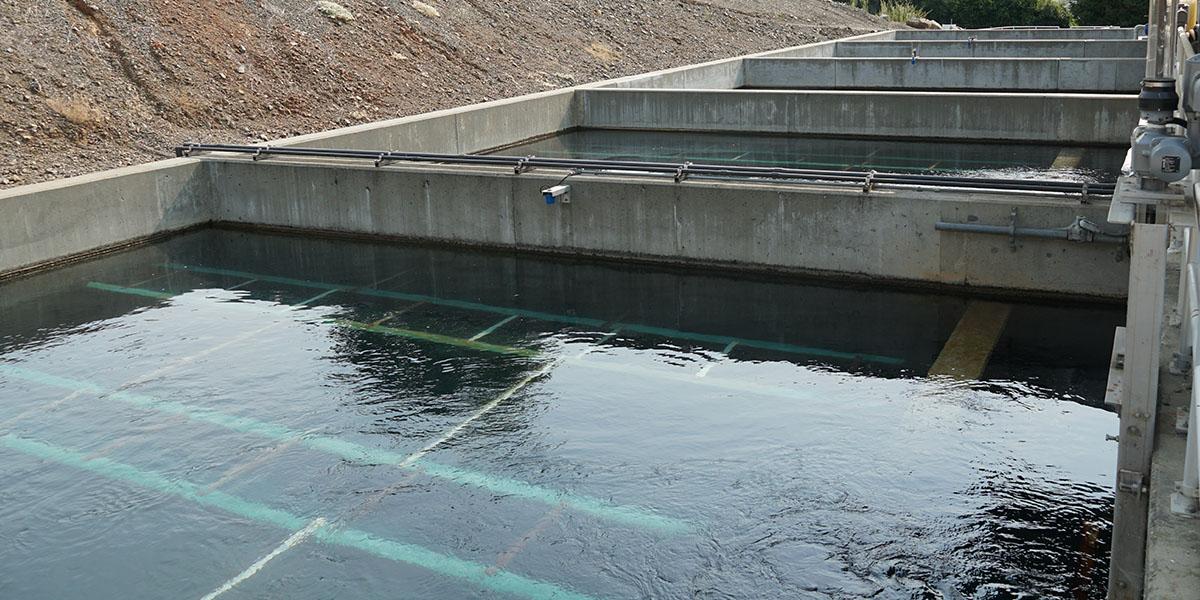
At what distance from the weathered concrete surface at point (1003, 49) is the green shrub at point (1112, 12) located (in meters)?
11.5

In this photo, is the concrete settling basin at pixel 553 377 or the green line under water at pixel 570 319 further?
the green line under water at pixel 570 319

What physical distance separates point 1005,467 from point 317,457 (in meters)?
4.99

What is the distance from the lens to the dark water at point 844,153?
19078mm

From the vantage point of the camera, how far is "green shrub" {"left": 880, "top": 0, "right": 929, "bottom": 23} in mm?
50156

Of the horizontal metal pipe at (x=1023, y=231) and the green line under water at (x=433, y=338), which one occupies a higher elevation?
the horizontal metal pipe at (x=1023, y=231)

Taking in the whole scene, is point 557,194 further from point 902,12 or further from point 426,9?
point 902,12

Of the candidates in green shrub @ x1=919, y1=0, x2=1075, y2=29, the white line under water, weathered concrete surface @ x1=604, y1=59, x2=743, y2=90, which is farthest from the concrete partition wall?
green shrub @ x1=919, y1=0, x2=1075, y2=29

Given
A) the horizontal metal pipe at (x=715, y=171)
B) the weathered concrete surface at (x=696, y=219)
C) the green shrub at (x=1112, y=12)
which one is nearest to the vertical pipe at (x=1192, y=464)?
the weathered concrete surface at (x=696, y=219)

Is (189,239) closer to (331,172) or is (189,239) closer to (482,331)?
(331,172)

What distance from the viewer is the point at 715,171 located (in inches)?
527

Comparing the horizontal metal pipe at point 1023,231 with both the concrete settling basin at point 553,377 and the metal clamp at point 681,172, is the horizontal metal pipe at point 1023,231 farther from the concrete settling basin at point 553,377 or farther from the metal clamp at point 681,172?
the metal clamp at point 681,172

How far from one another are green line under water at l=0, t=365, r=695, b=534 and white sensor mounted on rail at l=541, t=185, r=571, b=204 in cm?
528

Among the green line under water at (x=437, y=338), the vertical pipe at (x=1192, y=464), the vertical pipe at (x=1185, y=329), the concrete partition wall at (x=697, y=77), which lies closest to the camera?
the vertical pipe at (x=1192, y=464)

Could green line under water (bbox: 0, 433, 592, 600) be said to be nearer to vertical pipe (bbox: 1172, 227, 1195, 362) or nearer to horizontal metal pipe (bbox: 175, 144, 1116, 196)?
vertical pipe (bbox: 1172, 227, 1195, 362)
